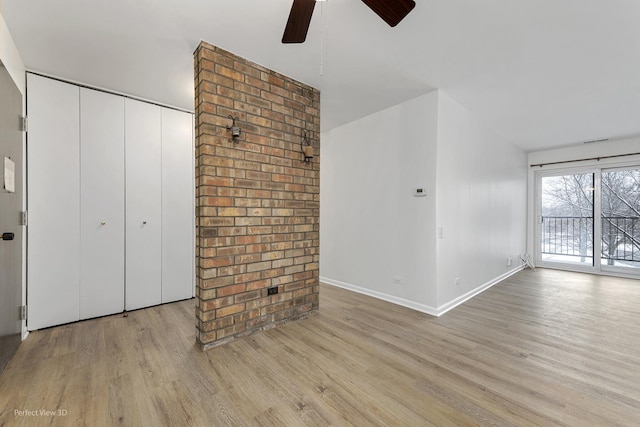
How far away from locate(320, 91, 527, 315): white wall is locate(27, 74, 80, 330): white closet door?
317cm

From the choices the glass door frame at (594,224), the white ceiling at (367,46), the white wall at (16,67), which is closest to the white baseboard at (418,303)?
the glass door frame at (594,224)

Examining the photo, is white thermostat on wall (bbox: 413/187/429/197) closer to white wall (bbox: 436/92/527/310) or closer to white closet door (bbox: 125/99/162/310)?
white wall (bbox: 436/92/527/310)

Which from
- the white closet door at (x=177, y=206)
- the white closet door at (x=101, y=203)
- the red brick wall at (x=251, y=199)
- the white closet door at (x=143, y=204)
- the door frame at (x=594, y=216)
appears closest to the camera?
the red brick wall at (x=251, y=199)

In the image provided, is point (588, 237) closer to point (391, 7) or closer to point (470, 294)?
point (470, 294)

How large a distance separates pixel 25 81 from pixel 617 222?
8819 mm

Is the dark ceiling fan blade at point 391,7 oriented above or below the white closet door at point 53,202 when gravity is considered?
above

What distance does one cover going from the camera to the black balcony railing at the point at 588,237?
16.0ft

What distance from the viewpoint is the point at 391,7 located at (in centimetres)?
150

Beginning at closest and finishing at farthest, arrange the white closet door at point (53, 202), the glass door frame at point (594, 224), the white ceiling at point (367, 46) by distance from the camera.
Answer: the white ceiling at point (367, 46) → the white closet door at point (53, 202) → the glass door frame at point (594, 224)

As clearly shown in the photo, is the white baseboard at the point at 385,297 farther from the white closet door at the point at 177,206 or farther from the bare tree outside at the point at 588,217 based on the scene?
the bare tree outside at the point at 588,217

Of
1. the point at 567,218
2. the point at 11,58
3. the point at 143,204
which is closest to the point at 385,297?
the point at 143,204

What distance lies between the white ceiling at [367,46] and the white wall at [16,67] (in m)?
0.06

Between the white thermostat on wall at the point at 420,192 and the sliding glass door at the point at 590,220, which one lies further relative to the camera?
the sliding glass door at the point at 590,220

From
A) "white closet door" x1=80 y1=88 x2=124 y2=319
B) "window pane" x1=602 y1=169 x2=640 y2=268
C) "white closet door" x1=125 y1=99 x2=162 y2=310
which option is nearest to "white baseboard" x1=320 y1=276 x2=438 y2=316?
"white closet door" x1=125 y1=99 x2=162 y2=310
